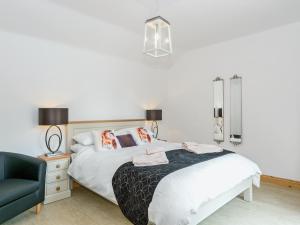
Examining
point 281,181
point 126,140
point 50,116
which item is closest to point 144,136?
point 126,140

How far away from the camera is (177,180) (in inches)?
76.6

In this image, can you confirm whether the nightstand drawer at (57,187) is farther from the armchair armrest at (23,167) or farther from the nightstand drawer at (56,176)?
the armchair armrest at (23,167)

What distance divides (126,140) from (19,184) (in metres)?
1.65

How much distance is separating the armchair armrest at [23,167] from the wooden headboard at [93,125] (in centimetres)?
90

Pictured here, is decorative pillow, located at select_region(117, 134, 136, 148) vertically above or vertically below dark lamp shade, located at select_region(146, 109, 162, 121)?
below

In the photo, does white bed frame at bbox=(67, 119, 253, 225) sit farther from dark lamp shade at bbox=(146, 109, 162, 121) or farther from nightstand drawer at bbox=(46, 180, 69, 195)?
nightstand drawer at bbox=(46, 180, 69, 195)

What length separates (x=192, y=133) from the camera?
4852mm

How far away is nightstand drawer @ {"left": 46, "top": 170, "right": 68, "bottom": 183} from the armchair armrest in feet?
1.17

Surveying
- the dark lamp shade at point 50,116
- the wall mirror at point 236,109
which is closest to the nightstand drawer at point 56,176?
the dark lamp shade at point 50,116

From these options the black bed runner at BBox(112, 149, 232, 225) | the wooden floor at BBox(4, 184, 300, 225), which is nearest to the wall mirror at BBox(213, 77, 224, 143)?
the wooden floor at BBox(4, 184, 300, 225)

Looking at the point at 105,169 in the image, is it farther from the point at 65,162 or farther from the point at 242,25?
the point at 242,25

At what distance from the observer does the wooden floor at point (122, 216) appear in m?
2.35

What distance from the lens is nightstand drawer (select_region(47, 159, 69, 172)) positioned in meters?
2.87

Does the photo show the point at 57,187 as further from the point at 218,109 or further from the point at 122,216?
the point at 218,109
